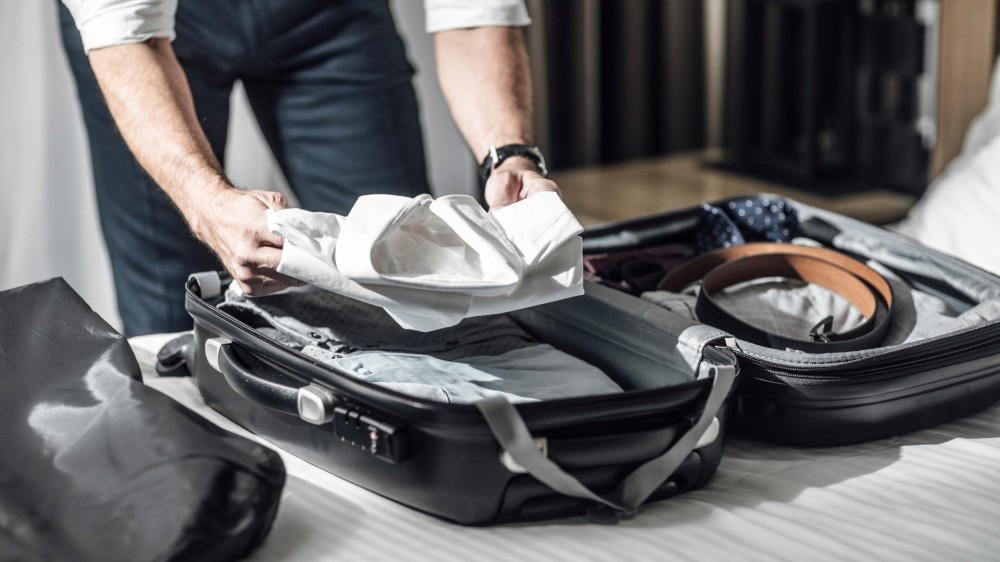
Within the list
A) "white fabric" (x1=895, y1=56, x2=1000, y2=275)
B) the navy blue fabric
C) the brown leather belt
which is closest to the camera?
the brown leather belt

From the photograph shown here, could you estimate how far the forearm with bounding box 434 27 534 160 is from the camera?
50.7 inches

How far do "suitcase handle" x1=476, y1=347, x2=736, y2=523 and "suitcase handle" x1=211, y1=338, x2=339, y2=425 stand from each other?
132 mm

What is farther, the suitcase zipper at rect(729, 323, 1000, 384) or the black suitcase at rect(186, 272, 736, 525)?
the suitcase zipper at rect(729, 323, 1000, 384)

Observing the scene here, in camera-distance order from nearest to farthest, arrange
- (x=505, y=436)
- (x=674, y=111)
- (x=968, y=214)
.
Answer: (x=505, y=436) < (x=968, y=214) < (x=674, y=111)

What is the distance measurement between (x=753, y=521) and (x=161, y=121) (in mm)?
681

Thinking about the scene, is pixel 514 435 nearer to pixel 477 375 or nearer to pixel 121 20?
pixel 477 375

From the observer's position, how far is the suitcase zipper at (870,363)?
0.87m

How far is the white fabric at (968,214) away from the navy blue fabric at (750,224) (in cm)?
37

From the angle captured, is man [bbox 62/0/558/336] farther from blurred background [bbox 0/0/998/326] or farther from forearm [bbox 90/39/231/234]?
blurred background [bbox 0/0/998/326]

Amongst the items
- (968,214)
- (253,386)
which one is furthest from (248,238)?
(968,214)

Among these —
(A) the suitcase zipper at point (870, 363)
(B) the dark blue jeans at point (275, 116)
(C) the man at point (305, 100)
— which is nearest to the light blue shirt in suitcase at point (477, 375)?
(A) the suitcase zipper at point (870, 363)

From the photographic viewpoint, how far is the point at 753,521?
0.79m

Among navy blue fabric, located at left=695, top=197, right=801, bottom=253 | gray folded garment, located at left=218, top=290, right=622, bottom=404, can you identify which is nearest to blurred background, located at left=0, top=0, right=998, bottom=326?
navy blue fabric, located at left=695, top=197, right=801, bottom=253

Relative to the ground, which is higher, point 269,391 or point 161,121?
point 161,121
